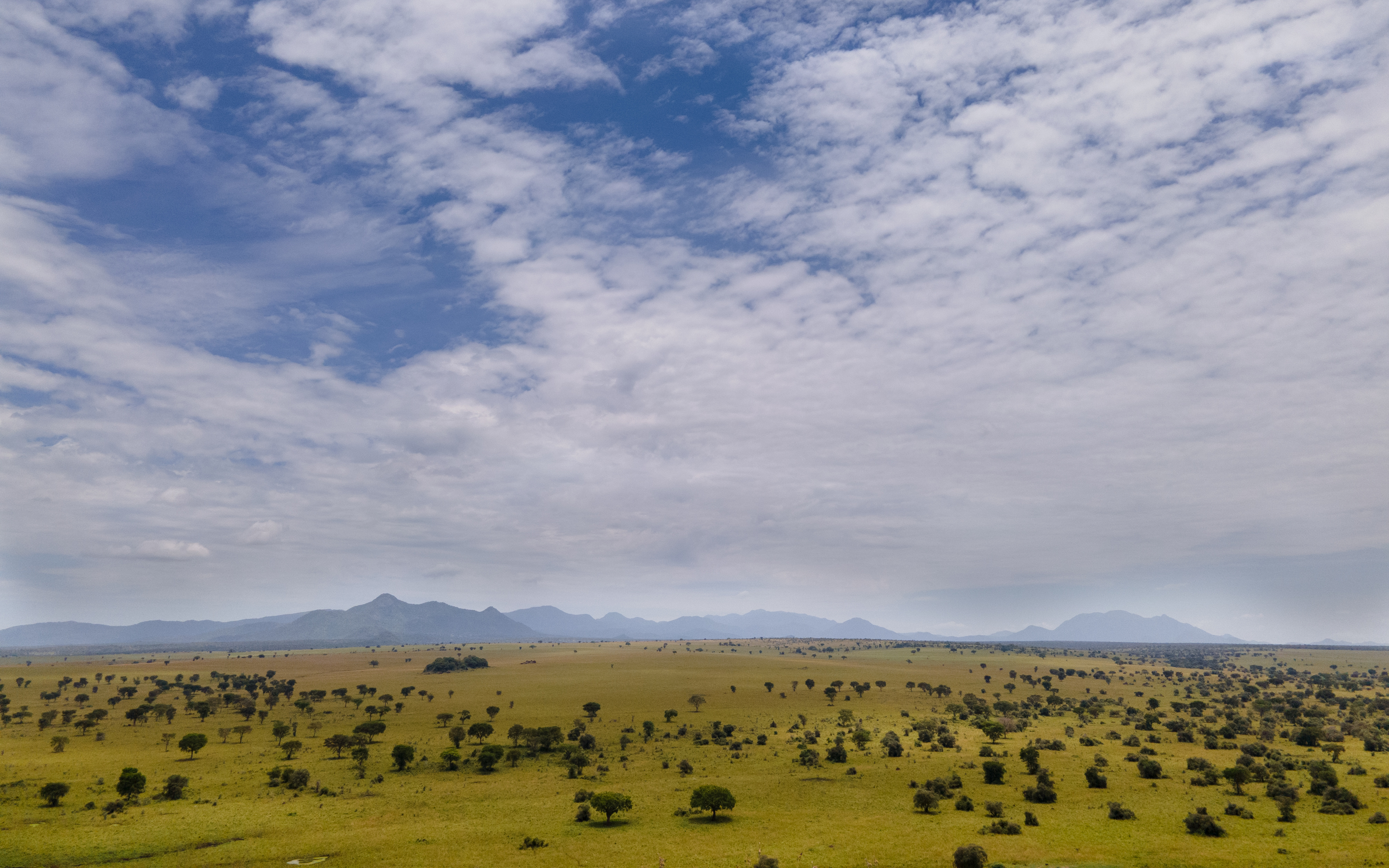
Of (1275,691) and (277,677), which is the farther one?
(277,677)

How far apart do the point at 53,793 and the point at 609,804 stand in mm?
54267

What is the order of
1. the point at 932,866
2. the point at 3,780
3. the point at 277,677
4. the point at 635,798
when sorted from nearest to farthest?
the point at 932,866 → the point at 635,798 → the point at 3,780 → the point at 277,677

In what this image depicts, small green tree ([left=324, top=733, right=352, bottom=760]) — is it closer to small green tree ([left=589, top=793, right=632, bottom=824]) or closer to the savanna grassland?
the savanna grassland

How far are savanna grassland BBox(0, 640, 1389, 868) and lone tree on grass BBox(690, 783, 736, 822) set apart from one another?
1173mm

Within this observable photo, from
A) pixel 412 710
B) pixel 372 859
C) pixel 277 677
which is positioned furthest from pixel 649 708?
pixel 277 677

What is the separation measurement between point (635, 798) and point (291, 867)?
98.4 ft

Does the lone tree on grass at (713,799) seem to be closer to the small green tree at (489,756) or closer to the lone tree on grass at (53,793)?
the small green tree at (489,756)

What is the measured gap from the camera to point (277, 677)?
653ft

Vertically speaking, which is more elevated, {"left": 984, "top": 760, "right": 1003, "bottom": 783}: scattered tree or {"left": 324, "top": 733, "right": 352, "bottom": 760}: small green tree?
{"left": 984, "top": 760, "right": 1003, "bottom": 783}: scattered tree

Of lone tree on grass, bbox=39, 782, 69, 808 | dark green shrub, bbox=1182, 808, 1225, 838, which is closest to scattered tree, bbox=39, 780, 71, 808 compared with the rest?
lone tree on grass, bbox=39, 782, 69, 808

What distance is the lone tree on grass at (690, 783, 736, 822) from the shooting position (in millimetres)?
58688

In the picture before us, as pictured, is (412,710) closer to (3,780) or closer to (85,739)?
(85,739)

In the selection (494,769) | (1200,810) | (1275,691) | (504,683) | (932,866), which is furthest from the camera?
(504,683)

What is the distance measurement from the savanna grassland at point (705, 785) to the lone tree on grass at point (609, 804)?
1.33 metres
